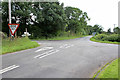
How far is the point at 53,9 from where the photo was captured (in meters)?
29.8

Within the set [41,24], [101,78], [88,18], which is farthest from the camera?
[88,18]

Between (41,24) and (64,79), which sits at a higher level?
(41,24)

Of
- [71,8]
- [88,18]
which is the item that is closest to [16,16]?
[71,8]

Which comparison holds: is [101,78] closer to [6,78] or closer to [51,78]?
[51,78]

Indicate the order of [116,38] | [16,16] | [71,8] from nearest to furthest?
[116,38]
[16,16]
[71,8]

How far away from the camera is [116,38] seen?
82.4 ft

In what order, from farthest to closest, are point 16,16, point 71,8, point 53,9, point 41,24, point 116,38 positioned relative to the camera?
point 71,8 < point 41,24 < point 53,9 < point 16,16 < point 116,38

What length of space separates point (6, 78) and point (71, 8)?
4804 centimetres

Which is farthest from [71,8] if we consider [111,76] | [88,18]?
[111,76]

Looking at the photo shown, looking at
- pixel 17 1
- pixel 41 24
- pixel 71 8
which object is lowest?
pixel 41 24

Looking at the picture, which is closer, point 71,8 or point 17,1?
point 17,1

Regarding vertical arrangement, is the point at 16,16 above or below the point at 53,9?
below

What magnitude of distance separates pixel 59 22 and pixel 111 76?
27006 mm

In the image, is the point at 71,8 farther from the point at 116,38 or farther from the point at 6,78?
the point at 6,78
